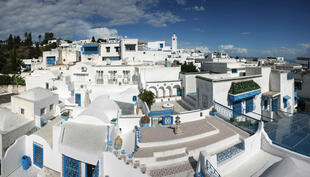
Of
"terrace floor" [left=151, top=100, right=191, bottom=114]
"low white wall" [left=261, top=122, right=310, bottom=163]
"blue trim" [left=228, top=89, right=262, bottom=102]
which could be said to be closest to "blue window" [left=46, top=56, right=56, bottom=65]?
"terrace floor" [left=151, top=100, right=191, bottom=114]

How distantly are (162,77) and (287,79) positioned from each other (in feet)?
51.2

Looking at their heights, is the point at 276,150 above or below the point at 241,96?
below

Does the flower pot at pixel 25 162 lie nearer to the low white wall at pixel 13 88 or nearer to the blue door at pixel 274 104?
the blue door at pixel 274 104

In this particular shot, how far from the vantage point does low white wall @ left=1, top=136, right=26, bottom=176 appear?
1318 cm

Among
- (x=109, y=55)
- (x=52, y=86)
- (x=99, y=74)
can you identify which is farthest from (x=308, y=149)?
(x=109, y=55)

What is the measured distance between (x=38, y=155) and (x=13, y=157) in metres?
1.88

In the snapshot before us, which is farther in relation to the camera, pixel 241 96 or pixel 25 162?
pixel 241 96

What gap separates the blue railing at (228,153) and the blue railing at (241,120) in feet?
9.11

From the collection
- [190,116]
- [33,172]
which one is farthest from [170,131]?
[33,172]

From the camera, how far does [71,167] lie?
1134cm

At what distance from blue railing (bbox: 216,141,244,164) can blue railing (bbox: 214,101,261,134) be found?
2776mm

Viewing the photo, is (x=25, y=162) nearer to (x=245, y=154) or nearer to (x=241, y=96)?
(x=245, y=154)

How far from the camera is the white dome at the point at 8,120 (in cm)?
1491

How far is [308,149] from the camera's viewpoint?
7.60 meters
